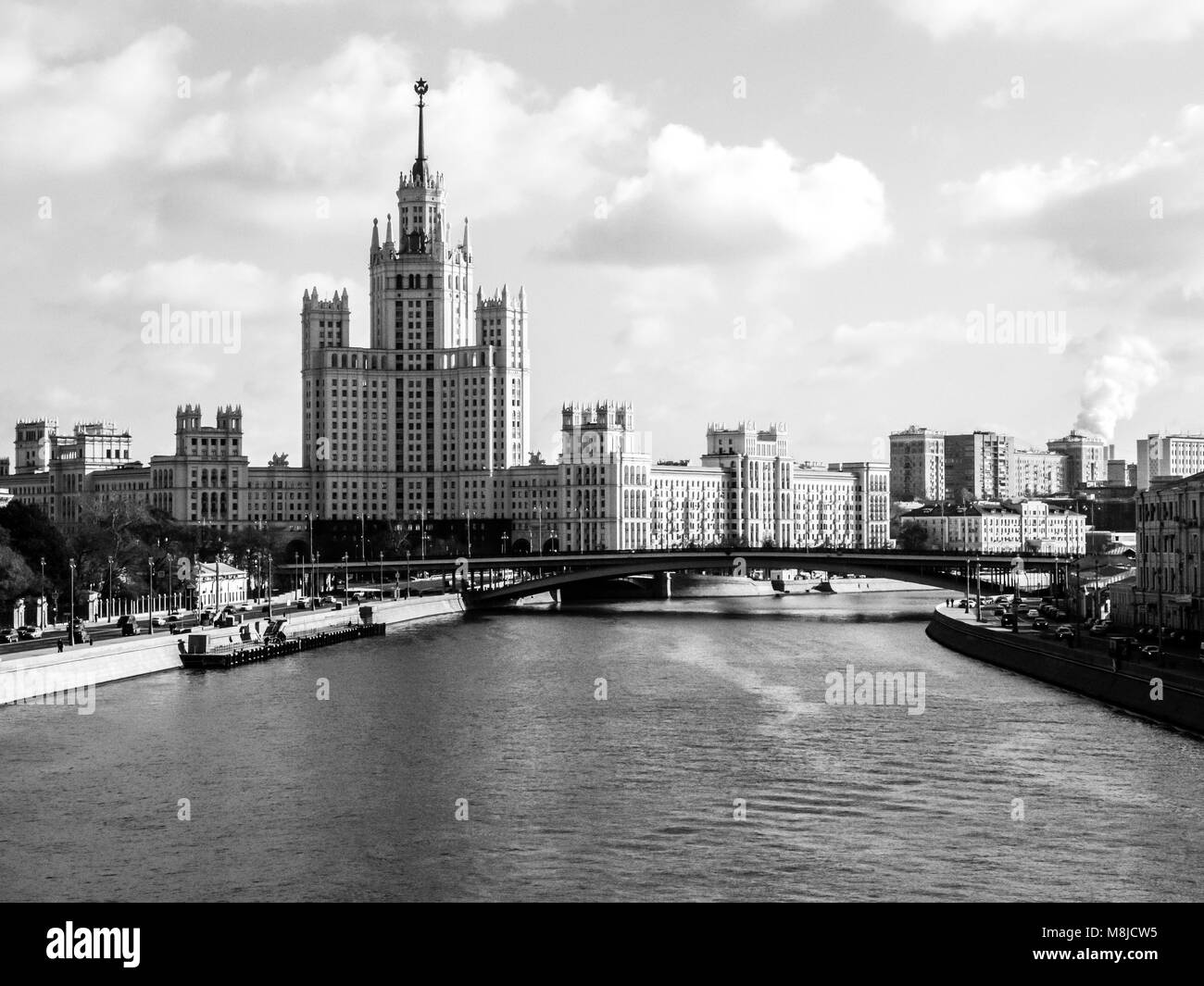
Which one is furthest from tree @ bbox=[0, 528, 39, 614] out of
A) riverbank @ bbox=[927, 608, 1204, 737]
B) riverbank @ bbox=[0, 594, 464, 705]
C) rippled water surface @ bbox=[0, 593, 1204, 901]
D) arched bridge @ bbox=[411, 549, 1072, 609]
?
arched bridge @ bbox=[411, 549, 1072, 609]

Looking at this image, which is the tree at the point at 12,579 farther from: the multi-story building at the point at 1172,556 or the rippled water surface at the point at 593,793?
the multi-story building at the point at 1172,556

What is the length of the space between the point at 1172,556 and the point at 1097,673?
817 inches

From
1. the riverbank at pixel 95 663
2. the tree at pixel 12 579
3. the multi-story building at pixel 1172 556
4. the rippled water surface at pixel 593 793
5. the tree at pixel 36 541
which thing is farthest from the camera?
the tree at pixel 36 541

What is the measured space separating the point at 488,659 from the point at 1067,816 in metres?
46.9

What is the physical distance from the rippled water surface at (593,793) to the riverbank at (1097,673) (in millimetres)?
1046

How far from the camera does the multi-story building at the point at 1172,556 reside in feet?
252

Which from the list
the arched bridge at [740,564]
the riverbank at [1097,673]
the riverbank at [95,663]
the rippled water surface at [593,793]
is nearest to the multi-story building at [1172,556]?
the riverbank at [1097,673]

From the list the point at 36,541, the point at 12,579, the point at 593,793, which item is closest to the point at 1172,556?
the point at 593,793

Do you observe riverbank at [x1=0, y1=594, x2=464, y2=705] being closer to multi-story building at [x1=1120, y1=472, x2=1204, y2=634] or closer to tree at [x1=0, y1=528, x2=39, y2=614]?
tree at [x1=0, y1=528, x2=39, y2=614]

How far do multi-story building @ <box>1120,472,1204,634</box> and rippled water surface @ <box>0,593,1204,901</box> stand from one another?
429 inches

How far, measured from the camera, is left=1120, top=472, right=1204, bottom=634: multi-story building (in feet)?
252

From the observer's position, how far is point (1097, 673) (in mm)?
62750

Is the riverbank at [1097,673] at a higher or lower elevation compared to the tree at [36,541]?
lower

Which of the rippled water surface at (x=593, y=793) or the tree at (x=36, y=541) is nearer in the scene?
the rippled water surface at (x=593, y=793)
